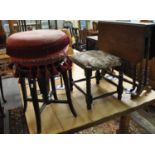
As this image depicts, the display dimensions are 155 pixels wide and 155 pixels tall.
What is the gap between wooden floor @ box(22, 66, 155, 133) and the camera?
63.7 inches

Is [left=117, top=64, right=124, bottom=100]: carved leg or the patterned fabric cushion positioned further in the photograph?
[left=117, top=64, right=124, bottom=100]: carved leg

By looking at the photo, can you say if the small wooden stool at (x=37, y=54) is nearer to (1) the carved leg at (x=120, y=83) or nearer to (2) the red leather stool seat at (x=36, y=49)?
(2) the red leather stool seat at (x=36, y=49)

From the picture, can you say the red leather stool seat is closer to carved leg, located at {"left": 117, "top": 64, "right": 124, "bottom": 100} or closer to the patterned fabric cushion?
the patterned fabric cushion

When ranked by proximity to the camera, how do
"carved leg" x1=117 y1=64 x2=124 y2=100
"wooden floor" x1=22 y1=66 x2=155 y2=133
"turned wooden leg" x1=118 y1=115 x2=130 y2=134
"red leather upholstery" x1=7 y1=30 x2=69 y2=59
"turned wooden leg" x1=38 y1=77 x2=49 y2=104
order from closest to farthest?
"red leather upholstery" x1=7 y1=30 x2=69 y2=59 < "turned wooden leg" x1=38 y1=77 x2=49 y2=104 < "wooden floor" x1=22 y1=66 x2=155 y2=133 < "carved leg" x1=117 y1=64 x2=124 y2=100 < "turned wooden leg" x1=118 y1=115 x2=130 y2=134

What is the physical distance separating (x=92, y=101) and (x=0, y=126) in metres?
1.24

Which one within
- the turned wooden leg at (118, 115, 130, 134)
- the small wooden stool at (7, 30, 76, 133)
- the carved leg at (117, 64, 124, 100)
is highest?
the small wooden stool at (7, 30, 76, 133)

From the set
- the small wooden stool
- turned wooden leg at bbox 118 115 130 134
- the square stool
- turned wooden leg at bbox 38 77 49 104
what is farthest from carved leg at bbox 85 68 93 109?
turned wooden leg at bbox 118 115 130 134

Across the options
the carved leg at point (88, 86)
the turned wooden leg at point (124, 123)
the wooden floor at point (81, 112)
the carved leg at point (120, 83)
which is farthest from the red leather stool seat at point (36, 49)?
the turned wooden leg at point (124, 123)

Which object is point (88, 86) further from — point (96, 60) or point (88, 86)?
point (96, 60)

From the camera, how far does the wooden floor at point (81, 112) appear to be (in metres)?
1.62

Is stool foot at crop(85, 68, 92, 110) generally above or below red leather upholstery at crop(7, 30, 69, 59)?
below

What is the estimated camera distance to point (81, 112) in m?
1.79

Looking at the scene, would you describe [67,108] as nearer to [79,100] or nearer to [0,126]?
[79,100]
